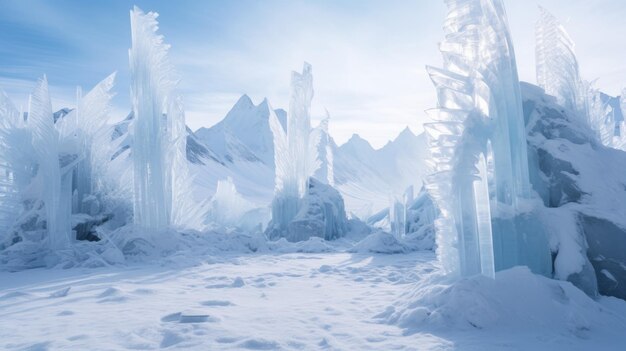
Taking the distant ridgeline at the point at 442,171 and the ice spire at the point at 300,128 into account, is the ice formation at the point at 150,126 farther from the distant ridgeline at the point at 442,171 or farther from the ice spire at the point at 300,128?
the ice spire at the point at 300,128

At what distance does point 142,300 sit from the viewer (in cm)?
535

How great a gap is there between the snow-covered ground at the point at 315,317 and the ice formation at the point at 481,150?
659 millimetres

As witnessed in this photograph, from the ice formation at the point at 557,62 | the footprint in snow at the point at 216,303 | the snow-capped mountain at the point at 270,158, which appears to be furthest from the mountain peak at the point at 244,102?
the footprint in snow at the point at 216,303

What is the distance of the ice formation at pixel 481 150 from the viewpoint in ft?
16.7

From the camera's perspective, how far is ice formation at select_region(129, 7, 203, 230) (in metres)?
11.3

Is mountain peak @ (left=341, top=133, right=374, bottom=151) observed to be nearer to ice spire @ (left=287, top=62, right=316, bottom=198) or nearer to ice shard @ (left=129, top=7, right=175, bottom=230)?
ice spire @ (left=287, top=62, right=316, bottom=198)

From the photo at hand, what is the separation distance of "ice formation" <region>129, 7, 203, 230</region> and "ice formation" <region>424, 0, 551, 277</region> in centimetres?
823

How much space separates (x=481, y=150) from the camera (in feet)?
16.9

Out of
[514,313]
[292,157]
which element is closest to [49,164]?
[514,313]

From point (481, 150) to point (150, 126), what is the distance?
925 centimetres

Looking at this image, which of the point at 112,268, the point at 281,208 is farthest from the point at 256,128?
the point at 112,268

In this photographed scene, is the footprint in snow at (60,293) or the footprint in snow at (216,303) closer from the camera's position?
the footprint in snow at (216,303)

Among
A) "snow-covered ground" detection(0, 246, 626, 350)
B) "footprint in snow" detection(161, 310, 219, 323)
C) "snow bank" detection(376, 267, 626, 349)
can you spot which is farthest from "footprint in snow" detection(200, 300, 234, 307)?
"snow bank" detection(376, 267, 626, 349)

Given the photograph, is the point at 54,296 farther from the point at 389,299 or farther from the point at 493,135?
the point at 493,135
